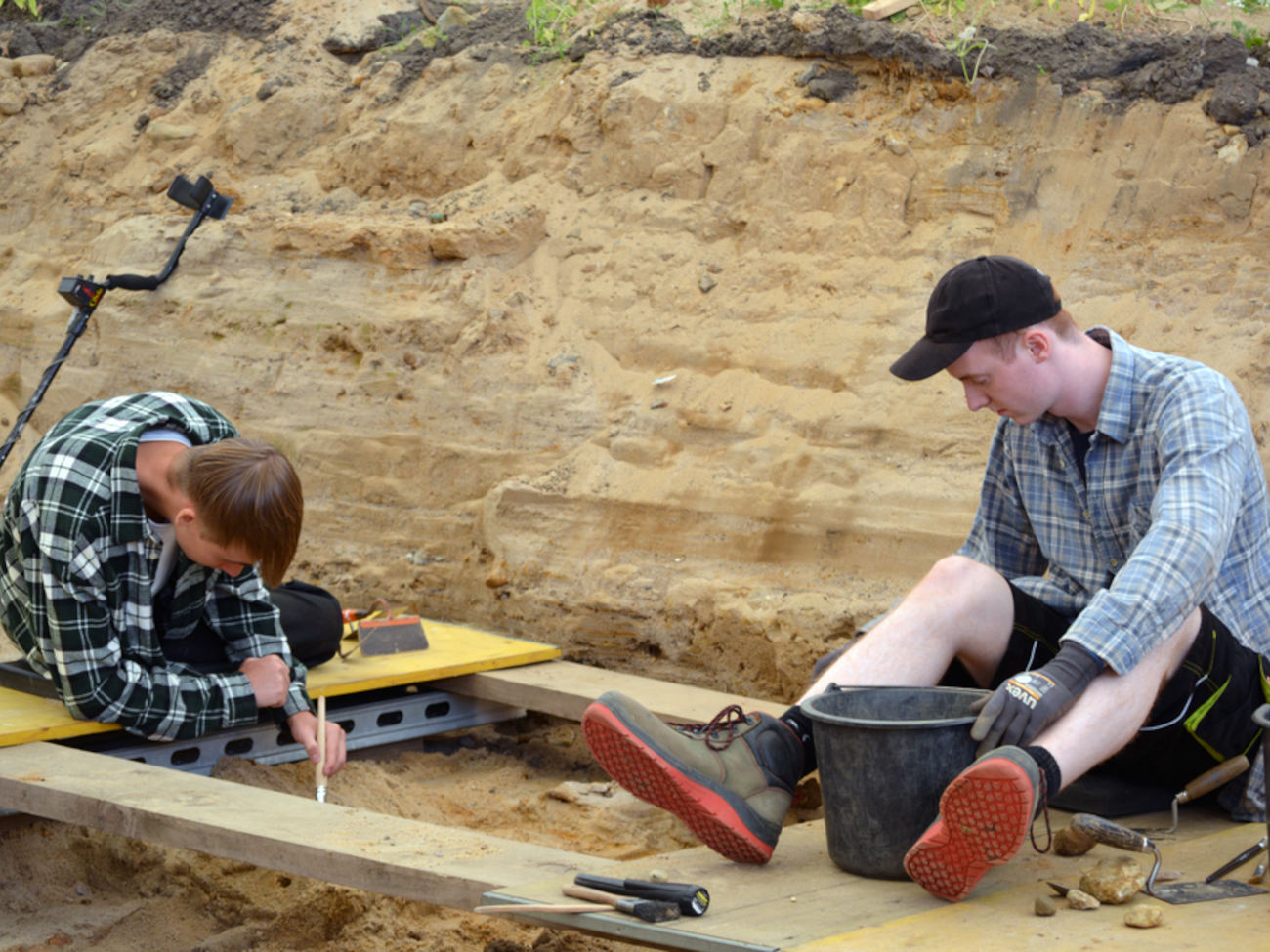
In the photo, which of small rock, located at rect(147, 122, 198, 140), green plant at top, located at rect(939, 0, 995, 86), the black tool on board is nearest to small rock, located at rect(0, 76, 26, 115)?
small rock, located at rect(147, 122, 198, 140)

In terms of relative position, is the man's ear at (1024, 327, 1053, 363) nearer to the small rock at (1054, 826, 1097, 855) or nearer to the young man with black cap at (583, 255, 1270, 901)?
the young man with black cap at (583, 255, 1270, 901)

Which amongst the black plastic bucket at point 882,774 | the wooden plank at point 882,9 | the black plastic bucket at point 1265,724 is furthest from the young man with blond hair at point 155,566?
the wooden plank at point 882,9

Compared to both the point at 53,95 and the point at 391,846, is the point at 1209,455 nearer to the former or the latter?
the point at 391,846

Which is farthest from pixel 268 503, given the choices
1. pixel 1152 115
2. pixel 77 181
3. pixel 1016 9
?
pixel 77 181

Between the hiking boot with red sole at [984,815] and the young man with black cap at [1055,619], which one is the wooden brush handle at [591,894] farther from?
the hiking boot with red sole at [984,815]

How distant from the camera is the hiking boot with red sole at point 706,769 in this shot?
215cm

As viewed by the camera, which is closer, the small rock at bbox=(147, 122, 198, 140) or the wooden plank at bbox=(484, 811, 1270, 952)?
the wooden plank at bbox=(484, 811, 1270, 952)

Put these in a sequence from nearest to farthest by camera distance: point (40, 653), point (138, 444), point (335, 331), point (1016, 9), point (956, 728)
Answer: point (956, 728) → point (138, 444) → point (40, 653) → point (1016, 9) → point (335, 331)

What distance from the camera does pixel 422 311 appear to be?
523cm

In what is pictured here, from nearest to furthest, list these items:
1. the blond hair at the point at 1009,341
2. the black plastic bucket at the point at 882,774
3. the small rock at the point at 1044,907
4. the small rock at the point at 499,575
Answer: the small rock at the point at 1044,907, the black plastic bucket at the point at 882,774, the blond hair at the point at 1009,341, the small rock at the point at 499,575

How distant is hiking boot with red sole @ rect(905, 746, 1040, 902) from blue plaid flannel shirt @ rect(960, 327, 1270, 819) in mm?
342

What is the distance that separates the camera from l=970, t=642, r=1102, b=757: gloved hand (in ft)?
6.70

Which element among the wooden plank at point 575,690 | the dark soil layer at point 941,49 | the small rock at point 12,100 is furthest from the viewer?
the small rock at point 12,100

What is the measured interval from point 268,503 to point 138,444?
1.54ft
